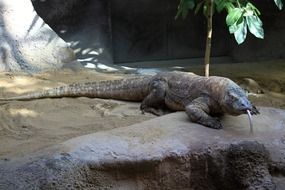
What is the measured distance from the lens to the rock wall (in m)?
7.31

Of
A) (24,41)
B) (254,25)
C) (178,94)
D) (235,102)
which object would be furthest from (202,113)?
(24,41)

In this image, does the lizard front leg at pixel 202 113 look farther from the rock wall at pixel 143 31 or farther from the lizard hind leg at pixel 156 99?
the rock wall at pixel 143 31

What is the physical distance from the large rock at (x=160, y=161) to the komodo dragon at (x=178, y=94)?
7.3 inches

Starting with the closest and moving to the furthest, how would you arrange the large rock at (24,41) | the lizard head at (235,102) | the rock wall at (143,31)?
the lizard head at (235,102) < the large rock at (24,41) < the rock wall at (143,31)

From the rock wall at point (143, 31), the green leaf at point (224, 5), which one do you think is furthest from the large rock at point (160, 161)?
the rock wall at point (143, 31)

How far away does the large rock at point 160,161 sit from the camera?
2.57 metres

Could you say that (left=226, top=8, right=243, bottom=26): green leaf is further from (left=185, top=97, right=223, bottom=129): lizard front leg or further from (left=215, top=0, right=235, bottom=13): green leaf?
(left=185, top=97, right=223, bottom=129): lizard front leg

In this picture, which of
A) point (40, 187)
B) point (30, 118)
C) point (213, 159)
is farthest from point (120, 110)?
point (40, 187)

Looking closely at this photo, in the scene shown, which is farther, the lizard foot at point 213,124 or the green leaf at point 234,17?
the green leaf at point 234,17

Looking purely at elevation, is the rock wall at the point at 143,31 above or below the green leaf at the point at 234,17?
below

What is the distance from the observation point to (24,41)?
19.5 feet

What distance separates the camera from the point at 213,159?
2965mm

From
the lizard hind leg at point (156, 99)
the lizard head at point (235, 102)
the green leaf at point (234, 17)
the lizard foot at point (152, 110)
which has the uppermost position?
the green leaf at point (234, 17)

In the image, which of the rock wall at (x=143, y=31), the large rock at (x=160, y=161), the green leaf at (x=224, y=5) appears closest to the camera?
the large rock at (x=160, y=161)
